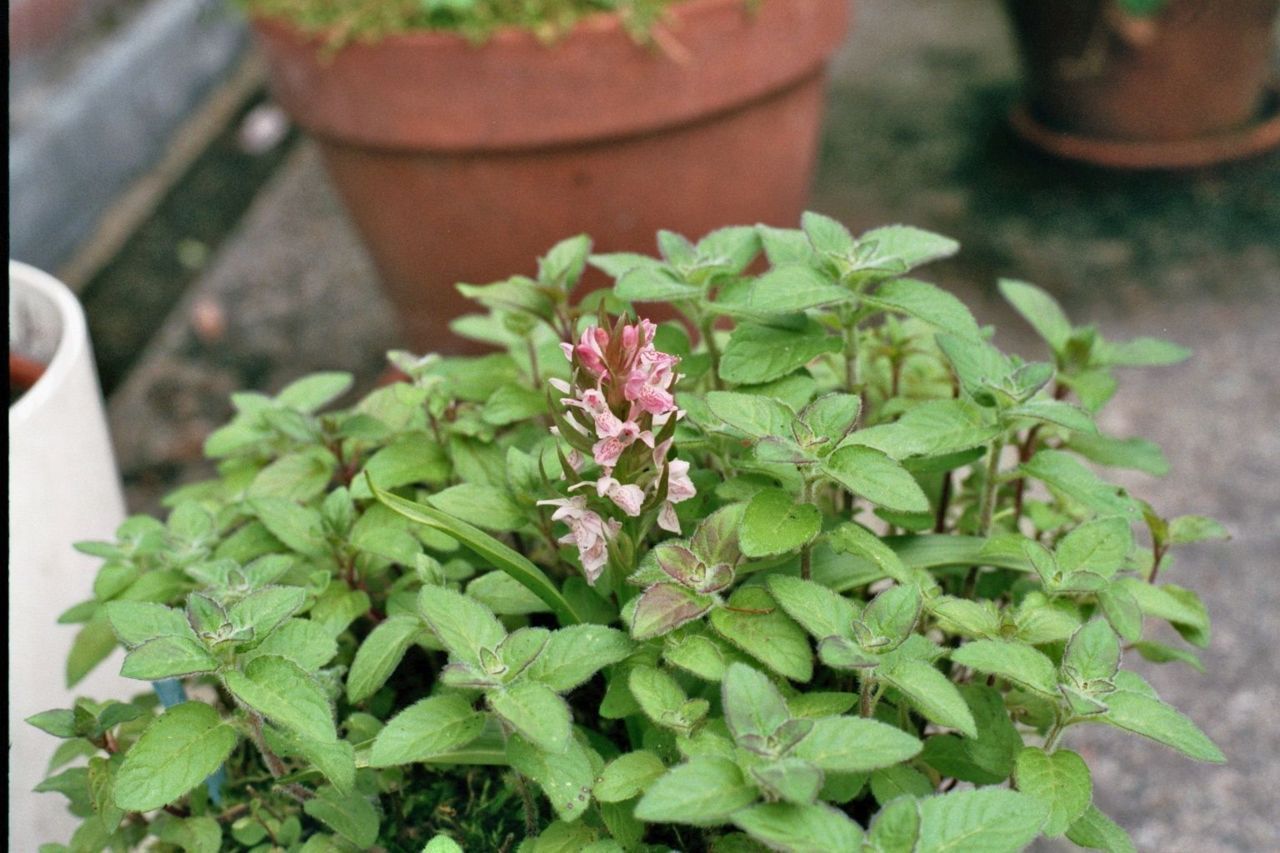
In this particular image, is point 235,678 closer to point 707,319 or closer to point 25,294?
point 707,319

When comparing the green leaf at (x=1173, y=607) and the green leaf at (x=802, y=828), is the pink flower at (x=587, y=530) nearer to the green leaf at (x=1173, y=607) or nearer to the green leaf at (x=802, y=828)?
the green leaf at (x=802, y=828)

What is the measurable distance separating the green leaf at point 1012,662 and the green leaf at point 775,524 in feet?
0.30

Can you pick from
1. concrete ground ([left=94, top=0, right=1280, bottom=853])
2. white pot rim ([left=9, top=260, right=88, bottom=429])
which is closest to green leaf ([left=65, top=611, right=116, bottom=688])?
white pot rim ([left=9, top=260, right=88, bottom=429])

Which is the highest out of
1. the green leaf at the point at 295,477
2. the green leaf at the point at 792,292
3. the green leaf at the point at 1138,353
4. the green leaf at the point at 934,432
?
the green leaf at the point at 792,292

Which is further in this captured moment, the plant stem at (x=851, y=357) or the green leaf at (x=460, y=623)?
the plant stem at (x=851, y=357)

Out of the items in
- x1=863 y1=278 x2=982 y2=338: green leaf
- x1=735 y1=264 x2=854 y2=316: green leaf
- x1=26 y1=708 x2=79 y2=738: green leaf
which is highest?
x1=735 y1=264 x2=854 y2=316: green leaf

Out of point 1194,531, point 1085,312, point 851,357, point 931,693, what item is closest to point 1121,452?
point 1194,531

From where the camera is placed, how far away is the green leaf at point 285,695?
60 cm

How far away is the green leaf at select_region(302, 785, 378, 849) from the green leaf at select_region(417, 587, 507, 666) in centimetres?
13

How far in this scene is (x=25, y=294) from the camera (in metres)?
1.11

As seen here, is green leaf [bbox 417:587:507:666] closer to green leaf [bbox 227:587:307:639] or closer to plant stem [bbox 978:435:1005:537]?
green leaf [bbox 227:587:307:639]

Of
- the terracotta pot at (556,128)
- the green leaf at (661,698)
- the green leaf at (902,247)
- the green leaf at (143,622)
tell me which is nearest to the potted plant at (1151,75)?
the terracotta pot at (556,128)

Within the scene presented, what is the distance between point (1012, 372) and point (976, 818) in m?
0.28

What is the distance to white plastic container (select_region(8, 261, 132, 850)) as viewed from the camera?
3.09 feet
